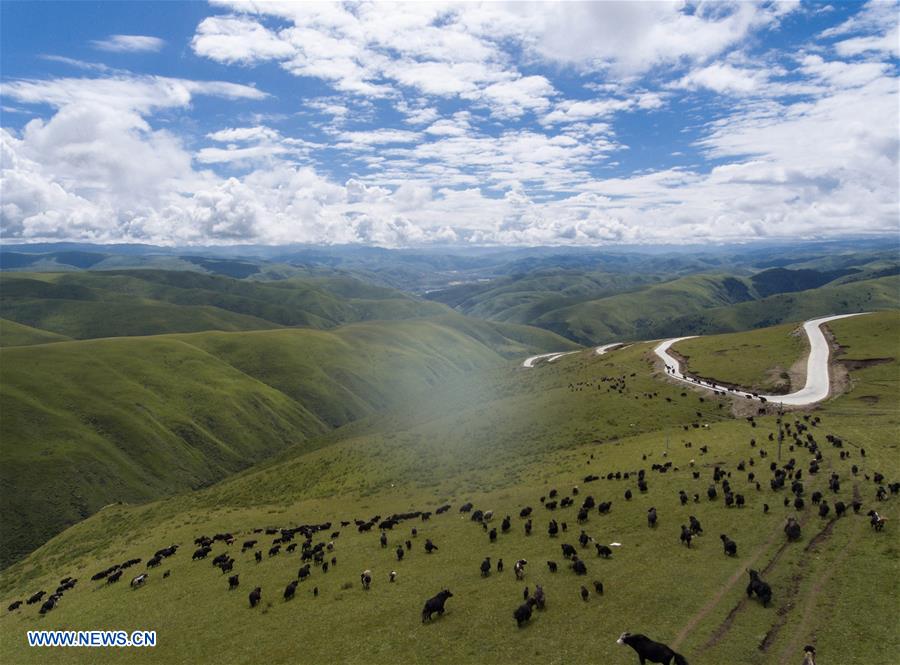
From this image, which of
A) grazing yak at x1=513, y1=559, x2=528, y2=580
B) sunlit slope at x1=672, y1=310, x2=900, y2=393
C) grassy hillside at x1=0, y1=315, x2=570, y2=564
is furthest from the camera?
grassy hillside at x1=0, y1=315, x2=570, y2=564

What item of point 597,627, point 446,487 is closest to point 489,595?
point 597,627

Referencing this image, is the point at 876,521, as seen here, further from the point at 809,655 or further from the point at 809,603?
the point at 809,655

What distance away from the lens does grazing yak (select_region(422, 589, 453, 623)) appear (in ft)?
99.6

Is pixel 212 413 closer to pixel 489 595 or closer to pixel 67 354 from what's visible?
pixel 67 354

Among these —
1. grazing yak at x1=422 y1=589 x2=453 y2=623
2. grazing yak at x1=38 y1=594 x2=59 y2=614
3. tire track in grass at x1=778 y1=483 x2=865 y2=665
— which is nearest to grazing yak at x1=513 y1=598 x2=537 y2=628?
grazing yak at x1=422 y1=589 x2=453 y2=623

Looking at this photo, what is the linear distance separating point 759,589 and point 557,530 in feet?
54.8

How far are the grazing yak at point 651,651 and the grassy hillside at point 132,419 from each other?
115097mm

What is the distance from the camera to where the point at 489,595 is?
32.1 meters

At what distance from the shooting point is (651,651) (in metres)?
22.4

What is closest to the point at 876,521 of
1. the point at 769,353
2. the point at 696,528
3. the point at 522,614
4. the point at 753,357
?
the point at 696,528

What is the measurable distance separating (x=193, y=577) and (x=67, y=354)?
152500mm

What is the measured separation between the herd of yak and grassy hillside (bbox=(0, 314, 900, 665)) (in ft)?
2.25

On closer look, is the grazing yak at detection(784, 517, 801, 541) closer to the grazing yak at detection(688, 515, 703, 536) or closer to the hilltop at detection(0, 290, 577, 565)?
the grazing yak at detection(688, 515, 703, 536)

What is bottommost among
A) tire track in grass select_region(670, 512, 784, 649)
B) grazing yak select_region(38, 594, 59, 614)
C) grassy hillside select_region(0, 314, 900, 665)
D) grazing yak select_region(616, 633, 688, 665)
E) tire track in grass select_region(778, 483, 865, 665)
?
grazing yak select_region(38, 594, 59, 614)
